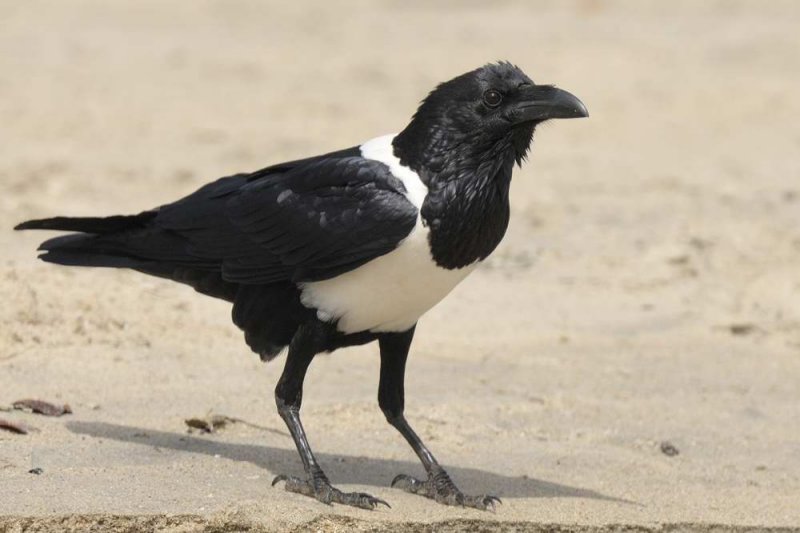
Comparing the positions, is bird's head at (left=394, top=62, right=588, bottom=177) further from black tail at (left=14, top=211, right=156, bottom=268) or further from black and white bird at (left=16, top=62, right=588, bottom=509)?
black tail at (left=14, top=211, right=156, bottom=268)

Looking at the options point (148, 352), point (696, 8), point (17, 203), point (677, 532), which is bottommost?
point (677, 532)

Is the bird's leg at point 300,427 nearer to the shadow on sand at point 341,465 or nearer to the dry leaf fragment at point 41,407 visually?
the shadow on sand at point 341,465

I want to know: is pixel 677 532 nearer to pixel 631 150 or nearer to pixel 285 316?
pixel 285 316

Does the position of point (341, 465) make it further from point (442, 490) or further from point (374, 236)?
point (374, 236)

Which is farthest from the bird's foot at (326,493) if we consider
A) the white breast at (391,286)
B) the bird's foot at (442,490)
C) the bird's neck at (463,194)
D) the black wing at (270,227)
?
the bird's neck at (463,194)

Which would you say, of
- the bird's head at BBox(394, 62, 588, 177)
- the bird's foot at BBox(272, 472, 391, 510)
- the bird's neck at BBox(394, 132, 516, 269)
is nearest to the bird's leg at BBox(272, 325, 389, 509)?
the bird's foot at BBox(272, 472, 391, 510)

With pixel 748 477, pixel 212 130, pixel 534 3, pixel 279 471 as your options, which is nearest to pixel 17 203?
pixel 212 130
